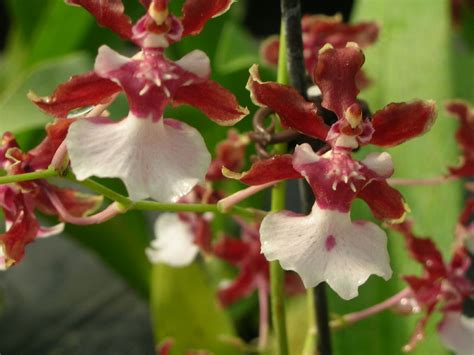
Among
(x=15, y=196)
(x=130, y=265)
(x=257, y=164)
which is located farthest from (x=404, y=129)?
(x=130, y=265)

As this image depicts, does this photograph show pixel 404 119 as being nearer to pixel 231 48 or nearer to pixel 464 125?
pixel 464 125

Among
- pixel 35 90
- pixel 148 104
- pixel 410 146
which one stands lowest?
pixel 410 146

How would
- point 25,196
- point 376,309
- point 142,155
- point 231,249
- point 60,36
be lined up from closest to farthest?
point 142,155
point 25,196
point 376,309
point 231,249
point 60,36

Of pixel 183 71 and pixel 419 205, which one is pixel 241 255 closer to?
pixel 419 205

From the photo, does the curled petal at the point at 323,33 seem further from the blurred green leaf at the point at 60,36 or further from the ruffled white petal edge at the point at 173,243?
the blurred green leaf at the point at 60,36

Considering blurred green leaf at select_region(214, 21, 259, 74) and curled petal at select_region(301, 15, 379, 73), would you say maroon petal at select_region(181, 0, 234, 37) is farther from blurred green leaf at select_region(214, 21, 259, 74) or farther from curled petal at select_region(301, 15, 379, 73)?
blurred green leaf at select_region(214, 21, 259, 74)

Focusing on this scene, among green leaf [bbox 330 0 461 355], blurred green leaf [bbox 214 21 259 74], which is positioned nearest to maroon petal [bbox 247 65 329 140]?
green leaf [bbox 330 0 461 355]

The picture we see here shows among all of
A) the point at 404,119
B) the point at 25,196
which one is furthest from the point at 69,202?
the point at 404,119
